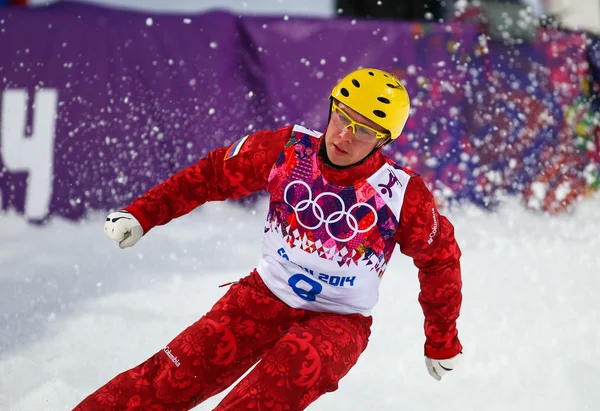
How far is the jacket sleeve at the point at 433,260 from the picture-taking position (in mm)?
2629

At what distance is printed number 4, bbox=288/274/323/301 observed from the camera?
2654 mm

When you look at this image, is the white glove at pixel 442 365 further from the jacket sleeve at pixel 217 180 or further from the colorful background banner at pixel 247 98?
the colorful background banner at pixel 247 98

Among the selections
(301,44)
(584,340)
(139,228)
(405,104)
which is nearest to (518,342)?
(584,340)

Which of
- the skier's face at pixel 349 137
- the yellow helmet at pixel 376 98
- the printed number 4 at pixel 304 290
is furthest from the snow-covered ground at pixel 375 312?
the yellow helmet at pixel 376 98

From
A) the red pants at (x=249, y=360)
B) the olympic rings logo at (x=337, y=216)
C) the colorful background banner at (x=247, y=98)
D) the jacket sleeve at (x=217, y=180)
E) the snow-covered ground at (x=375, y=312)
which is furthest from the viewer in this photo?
the colorful background banner at (x=247, y=98)

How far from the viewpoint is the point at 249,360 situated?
8.80 feet

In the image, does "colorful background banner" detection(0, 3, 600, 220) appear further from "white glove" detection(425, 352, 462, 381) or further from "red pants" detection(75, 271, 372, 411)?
"white glove" detection(425, 352, 462, 381)

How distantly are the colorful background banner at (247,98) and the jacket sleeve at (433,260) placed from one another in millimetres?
3865

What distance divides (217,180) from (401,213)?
740 mm

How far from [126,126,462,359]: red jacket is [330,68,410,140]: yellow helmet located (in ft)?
0.50

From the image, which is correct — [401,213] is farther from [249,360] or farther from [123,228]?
[123,228]

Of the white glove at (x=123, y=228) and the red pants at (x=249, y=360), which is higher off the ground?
the white glove at (x=123, y=228)

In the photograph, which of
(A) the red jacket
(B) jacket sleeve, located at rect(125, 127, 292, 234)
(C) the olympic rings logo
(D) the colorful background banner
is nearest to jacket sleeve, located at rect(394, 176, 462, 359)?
(A) the red jacket

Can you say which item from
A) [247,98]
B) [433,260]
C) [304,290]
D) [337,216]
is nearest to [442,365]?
[433,260]
